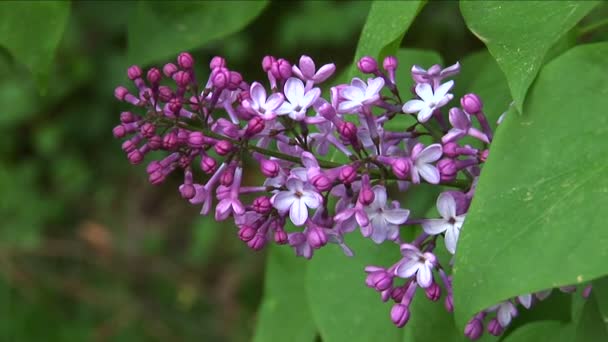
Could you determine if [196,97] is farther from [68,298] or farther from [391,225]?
[68,298]

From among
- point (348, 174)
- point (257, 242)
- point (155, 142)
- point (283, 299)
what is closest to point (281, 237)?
point (257, 242)

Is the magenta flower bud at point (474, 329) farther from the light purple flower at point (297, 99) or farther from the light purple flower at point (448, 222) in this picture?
the light purple flower at point (297, 99)

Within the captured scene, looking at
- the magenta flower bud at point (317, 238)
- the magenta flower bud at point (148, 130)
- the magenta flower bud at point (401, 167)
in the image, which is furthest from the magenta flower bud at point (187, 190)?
the magenta flower bud at point (401, 167)

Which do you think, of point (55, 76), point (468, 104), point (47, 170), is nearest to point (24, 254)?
point (47, 170)

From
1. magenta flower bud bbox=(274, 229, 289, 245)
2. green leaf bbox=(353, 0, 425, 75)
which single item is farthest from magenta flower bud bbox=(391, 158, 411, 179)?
green leaf bbox=(353, 0, 425, 75)

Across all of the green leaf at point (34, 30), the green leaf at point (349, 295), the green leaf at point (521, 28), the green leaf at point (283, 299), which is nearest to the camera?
the green leaf at point (521, 28)
